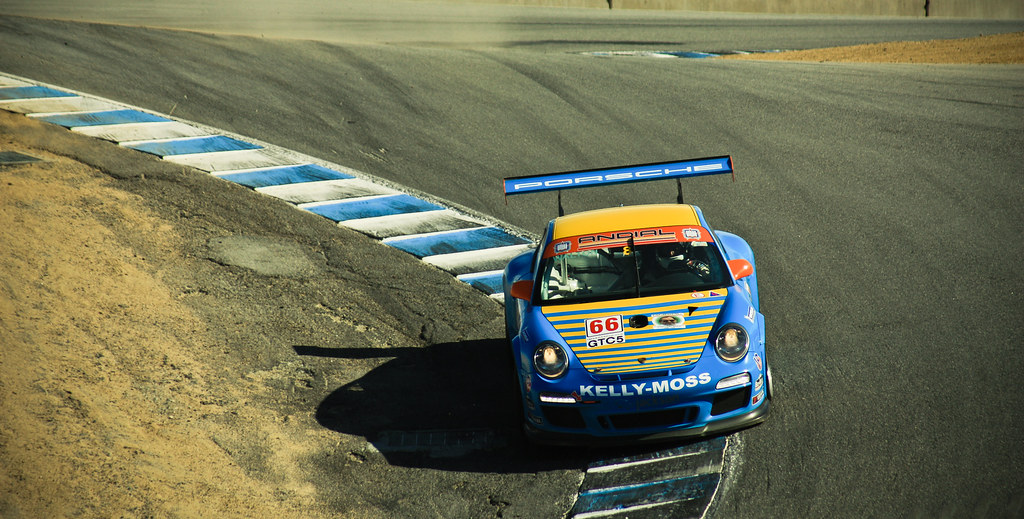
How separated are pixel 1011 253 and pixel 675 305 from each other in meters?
4.74

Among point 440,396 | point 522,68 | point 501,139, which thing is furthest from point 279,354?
point 522,68

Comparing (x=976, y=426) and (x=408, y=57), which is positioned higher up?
(x=408, y=57)

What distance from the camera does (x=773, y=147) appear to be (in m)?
12.4

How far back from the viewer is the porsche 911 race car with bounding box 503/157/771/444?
547 centimetres

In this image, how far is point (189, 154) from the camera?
38.4ft

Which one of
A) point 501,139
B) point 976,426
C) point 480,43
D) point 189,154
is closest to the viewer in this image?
point 976,426

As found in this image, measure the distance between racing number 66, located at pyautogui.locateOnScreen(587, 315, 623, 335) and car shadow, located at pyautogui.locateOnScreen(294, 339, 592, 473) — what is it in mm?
802

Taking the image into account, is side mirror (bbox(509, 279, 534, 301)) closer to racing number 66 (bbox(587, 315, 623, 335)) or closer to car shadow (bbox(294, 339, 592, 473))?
racing number 66 (bbox(587, 315, 623, 335))

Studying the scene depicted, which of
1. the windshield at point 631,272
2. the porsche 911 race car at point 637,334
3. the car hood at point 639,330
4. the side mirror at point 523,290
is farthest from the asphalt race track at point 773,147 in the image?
the side mirror at point 523,290

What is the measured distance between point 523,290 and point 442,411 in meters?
1.19

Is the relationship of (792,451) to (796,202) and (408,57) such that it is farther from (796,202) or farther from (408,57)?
(408,57)

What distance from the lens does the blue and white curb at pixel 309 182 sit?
9.66 metres

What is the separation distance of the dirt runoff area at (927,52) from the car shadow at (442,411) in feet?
43.3

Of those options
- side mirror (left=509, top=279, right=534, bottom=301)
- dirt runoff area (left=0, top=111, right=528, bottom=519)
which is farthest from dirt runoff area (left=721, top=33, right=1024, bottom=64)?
side mirror (left=509, top=279, right=534, bottom=301)
